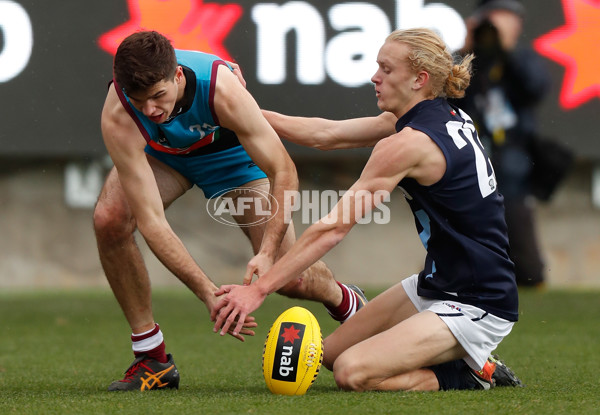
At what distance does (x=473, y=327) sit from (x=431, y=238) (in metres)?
0.44

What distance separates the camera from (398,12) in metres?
9.24

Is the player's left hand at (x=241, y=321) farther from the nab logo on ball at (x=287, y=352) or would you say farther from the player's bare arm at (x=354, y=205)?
the nab logo on ball at (x=287, y=352)

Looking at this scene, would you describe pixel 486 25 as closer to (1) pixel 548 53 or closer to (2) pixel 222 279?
(1) pixel 548 53

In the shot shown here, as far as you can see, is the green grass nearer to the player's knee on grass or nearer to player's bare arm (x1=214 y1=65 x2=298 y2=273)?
the player's knee on grass

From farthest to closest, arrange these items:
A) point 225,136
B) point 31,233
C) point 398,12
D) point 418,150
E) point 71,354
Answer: point 31,233, point 398,12, point 71,354, point 225,136, point 418,150

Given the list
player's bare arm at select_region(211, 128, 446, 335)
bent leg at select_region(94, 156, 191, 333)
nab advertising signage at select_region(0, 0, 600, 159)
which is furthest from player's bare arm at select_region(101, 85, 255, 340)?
nab advertising signage at select_region(0, 0, 600, 159)

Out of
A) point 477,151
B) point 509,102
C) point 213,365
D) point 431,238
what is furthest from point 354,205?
point 509,102

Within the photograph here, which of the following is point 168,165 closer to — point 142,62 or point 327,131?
point 327,131

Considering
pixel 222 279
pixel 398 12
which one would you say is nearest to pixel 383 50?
pixel 398 12

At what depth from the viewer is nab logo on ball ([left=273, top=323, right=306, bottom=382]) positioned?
13.3 feet

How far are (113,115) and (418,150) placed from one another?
4.85 ft

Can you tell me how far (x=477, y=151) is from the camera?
419 centimetres

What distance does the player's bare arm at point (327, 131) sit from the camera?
5031 mm

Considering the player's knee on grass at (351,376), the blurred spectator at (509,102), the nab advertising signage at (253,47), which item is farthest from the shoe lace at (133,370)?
the blurred spectator at (509,102)
